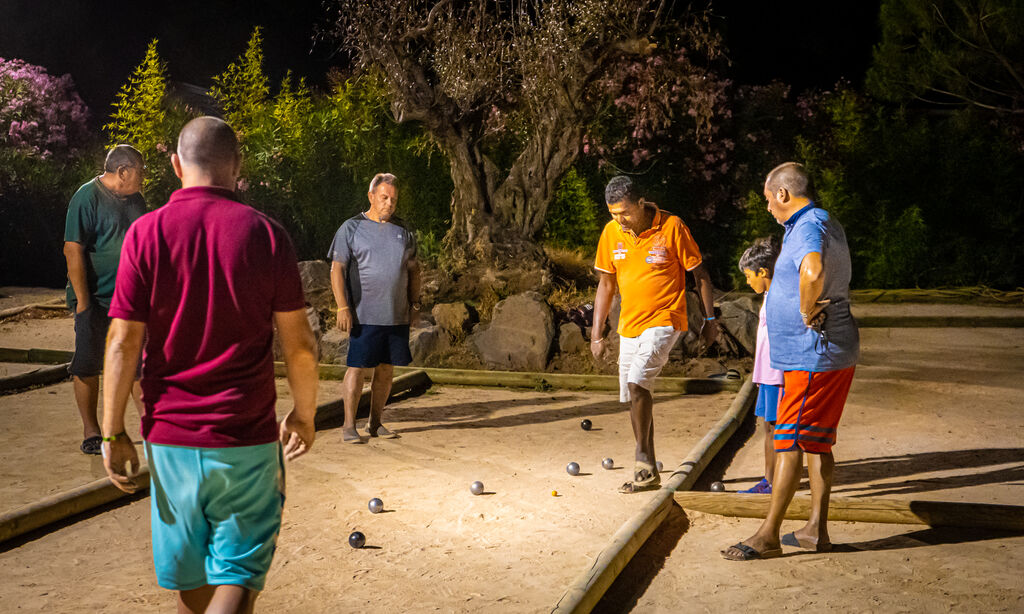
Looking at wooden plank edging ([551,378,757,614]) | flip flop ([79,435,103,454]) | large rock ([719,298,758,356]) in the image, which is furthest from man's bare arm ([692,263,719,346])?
large rock ([719,298,758,356])

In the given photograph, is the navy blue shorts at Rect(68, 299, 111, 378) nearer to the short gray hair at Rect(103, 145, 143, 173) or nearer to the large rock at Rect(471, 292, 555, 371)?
the short gray hair at Rect(103, 145, 143, 173)

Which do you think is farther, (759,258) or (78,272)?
(78,272)

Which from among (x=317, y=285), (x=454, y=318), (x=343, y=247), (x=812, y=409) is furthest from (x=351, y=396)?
(x=317, y=285)

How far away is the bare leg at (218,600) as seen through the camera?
2945mm

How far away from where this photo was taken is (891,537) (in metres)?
5.01

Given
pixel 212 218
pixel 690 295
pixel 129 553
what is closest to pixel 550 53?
pixel 690 295

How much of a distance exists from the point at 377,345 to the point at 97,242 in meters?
1.88

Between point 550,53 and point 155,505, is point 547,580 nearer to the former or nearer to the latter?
point 155,505

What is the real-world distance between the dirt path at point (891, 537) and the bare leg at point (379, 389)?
2.36 m

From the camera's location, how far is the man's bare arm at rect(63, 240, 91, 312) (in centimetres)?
605

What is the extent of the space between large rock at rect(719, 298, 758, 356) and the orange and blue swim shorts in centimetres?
551

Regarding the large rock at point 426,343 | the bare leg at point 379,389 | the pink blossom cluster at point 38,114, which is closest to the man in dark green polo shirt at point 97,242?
the bare leg at point 379,389

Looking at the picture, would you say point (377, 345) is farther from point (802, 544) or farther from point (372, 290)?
point (802, 544)

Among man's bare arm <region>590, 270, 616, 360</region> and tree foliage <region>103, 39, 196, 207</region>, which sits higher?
tree foliage <region>103, 39, 196, 207</region>
